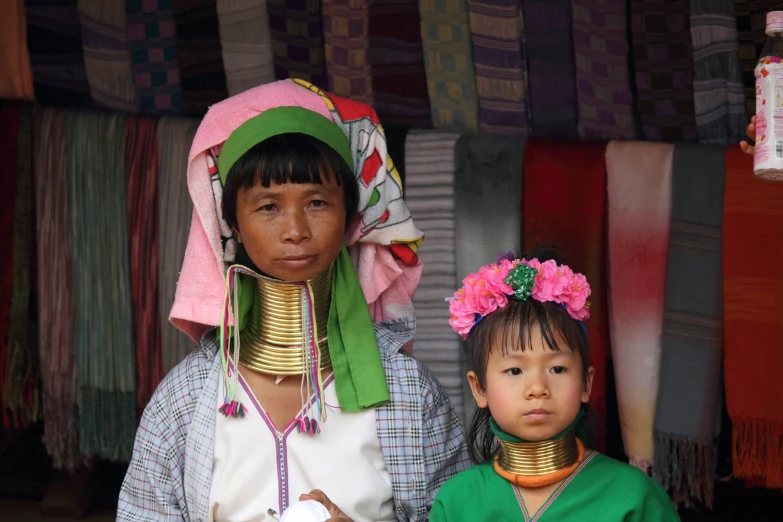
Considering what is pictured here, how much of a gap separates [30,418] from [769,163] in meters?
3.00

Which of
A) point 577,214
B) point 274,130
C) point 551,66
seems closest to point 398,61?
point 551,66

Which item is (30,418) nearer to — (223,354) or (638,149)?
(223,354)

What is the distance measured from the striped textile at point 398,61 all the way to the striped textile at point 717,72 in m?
0.92

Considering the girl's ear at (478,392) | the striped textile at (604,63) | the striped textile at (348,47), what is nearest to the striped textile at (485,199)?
the striped textile at (604,63)

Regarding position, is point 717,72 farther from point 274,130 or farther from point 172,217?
point 172,217

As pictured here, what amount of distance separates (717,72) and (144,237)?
204 cm

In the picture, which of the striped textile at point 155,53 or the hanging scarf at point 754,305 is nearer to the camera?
the hanging scarf at point 754,305

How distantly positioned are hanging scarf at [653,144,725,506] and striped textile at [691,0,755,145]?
3.6 inches

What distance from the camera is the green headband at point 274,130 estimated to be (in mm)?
3053

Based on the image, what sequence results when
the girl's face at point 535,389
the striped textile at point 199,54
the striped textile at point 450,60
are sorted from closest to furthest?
1. the girl's face at point 535,389
2. the striped textile at point 450,60
3. the striped textile at point 199,54

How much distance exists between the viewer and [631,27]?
407 cm

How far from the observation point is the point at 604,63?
4.11m

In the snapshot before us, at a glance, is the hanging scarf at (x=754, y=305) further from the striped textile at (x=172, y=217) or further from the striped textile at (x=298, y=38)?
the striped textile at (x=172, y=217)

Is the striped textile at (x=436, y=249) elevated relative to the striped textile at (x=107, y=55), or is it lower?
lower
